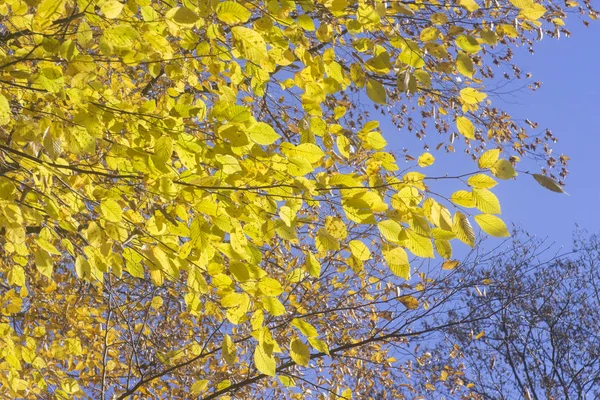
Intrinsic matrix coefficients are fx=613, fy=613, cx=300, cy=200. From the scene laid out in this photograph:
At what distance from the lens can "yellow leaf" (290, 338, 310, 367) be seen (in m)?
2.20

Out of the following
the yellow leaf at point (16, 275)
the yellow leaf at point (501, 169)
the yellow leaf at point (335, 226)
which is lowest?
the yellow leaf at point (501, 169)

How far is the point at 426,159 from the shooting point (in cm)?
211

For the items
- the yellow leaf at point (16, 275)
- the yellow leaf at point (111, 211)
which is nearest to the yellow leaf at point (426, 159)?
the yellow leaf at point (111, 211)

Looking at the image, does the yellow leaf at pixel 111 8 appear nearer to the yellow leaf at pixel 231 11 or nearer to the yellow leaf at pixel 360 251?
the yellow leaf at pixel 231 11

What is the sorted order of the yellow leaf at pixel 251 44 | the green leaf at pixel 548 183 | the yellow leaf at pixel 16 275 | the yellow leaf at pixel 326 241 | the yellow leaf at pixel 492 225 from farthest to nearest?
Answer: the yellow leaf at pixel 16 275, the yellow leaf at pixel 326 241, the yellow leaf at pixel 251 44, the yellow leaf at pixel 492 225, the green leaf at pixel 548 183

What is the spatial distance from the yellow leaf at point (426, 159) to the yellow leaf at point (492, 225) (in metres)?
0.33

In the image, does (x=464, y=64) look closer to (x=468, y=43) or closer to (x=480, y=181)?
(x=468, y=43)

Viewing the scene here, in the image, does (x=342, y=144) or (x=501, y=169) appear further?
(x=342, y=144)

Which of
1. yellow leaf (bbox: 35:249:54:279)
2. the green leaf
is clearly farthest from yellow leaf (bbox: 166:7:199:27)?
yellow leaf (bbox: 35:249:54:279)

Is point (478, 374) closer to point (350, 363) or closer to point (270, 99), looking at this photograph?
point (350, 363)

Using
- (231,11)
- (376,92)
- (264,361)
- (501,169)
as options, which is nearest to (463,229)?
(501,169)

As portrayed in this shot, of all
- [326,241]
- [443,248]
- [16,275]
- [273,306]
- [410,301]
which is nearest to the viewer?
[443,248]

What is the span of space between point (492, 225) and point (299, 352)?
85 cm

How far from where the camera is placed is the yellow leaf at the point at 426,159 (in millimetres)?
2096
